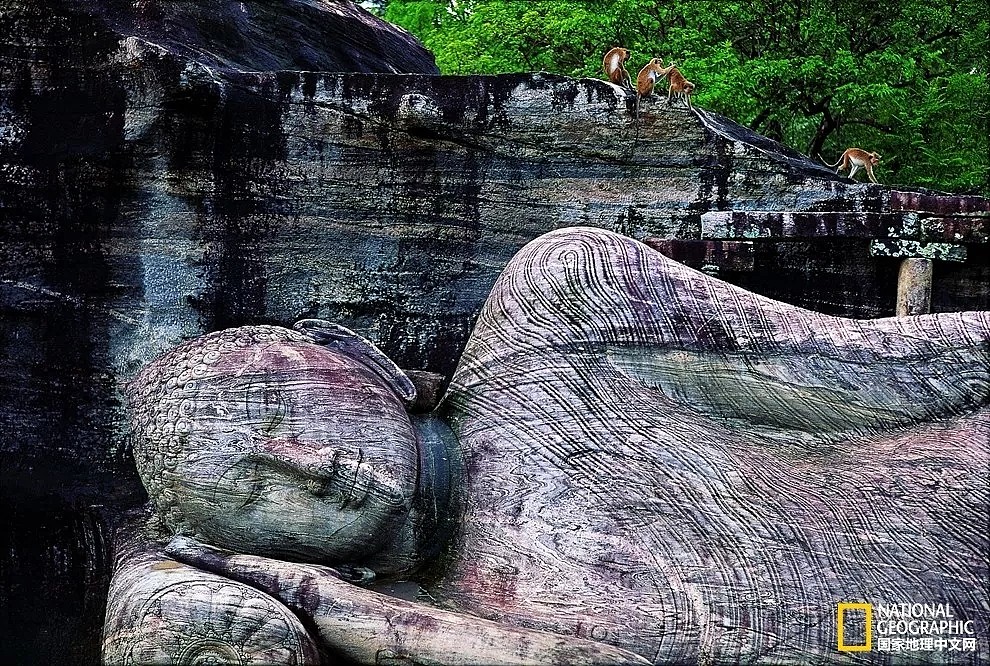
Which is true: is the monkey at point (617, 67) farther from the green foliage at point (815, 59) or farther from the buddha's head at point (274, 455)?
the green foliage at point (815, 59)

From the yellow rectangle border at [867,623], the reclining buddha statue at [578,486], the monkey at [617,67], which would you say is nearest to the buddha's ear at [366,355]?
the reclining buddha statue at [578,486]

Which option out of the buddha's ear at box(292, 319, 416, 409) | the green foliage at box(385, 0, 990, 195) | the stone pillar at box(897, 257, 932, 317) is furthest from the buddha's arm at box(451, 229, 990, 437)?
the green foliage at box(385, 0, 990, 195)

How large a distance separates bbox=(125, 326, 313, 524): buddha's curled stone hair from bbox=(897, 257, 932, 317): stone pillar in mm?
2157

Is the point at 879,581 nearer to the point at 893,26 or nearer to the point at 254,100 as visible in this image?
the point at 254,100

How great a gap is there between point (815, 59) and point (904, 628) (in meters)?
9.83

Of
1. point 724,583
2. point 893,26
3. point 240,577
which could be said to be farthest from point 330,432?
point 893,26

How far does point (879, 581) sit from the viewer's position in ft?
9.80

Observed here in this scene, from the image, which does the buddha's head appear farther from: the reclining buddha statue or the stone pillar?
the stone pillar

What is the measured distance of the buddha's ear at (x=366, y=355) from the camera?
11.4ft

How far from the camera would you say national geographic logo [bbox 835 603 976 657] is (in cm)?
293

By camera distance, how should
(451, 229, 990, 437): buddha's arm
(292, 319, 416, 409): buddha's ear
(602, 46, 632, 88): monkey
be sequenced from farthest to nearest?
(602, 46, 632, 88): monkey < (292, 319, 416, 409): buddha's ear < (451, 229, 990, 437): buddha's arm

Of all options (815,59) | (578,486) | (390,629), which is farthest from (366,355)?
(815,59)

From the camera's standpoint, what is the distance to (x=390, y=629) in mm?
2896

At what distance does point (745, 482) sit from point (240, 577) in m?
1.38
